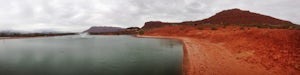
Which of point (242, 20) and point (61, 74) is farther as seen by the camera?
point (242, 20)

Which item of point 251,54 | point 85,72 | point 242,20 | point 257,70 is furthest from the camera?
point 242,20

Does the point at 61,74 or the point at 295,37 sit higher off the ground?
the point at 295,37

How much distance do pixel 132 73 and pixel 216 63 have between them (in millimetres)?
5414

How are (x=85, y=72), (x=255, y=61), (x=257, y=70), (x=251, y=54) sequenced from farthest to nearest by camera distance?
(x=251, y=54) → (x=255, y=61) → (x=85, y=72) → (x=257, y=70)

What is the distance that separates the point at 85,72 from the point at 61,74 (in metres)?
1.32

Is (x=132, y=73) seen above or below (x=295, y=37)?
below

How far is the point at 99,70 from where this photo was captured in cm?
1454

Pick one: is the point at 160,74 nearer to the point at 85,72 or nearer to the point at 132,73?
the point at 132,73

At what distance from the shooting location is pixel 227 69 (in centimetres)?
1336

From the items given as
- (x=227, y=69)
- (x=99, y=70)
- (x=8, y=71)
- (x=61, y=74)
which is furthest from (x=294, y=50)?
(x=8, y=71)

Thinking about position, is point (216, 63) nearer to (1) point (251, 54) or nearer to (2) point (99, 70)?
(1) point (251, 54)

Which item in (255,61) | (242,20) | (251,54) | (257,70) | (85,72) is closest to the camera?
(257,70)

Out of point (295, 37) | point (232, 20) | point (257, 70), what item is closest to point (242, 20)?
point (232, 20)

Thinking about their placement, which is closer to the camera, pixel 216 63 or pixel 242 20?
pixel 216 63
